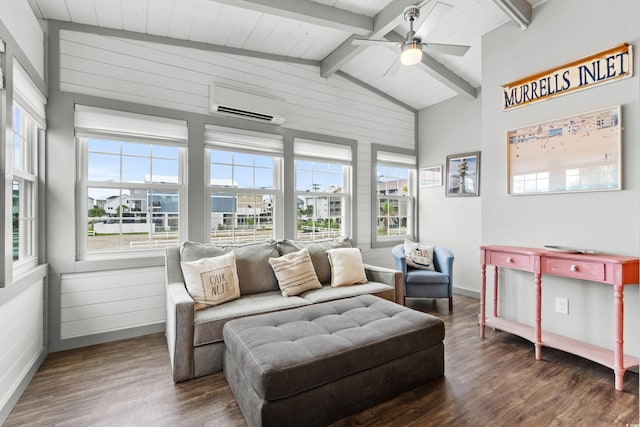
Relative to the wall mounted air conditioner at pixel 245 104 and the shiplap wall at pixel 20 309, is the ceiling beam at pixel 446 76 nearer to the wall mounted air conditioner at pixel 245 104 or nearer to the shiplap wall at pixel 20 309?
the wall mounted air conditioner at pixel 245 104

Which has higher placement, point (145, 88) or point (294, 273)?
point (145, 88)

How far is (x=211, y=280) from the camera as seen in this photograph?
268 centimetres

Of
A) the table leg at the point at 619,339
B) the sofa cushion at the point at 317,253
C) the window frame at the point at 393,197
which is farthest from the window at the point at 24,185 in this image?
the table leg at the point at 619,339

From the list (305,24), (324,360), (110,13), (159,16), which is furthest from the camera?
(305,24)

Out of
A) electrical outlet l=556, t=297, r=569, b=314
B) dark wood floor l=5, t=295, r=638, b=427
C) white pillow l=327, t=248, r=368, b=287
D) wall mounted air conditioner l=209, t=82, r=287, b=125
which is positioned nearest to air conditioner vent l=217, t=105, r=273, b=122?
wall mounted air conditioner l=209, t=82, r=287, b=125

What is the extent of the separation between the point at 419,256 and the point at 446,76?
7.86ft

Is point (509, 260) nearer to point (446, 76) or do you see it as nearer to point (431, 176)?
point (431, 176)

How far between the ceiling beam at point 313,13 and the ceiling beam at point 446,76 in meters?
1.03

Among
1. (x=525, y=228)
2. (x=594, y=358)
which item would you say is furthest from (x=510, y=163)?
(x=594, y=358)

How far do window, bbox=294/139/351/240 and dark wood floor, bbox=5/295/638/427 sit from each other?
2.18 m

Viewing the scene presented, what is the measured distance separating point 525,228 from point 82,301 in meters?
4.22

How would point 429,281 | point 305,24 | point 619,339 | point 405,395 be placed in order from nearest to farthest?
1. point 405,395
2. point 619,339
3. point 305,24
4. point 429,281

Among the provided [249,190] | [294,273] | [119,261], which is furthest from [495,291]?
[119,261]

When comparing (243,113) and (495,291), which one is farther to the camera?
(243,113)
